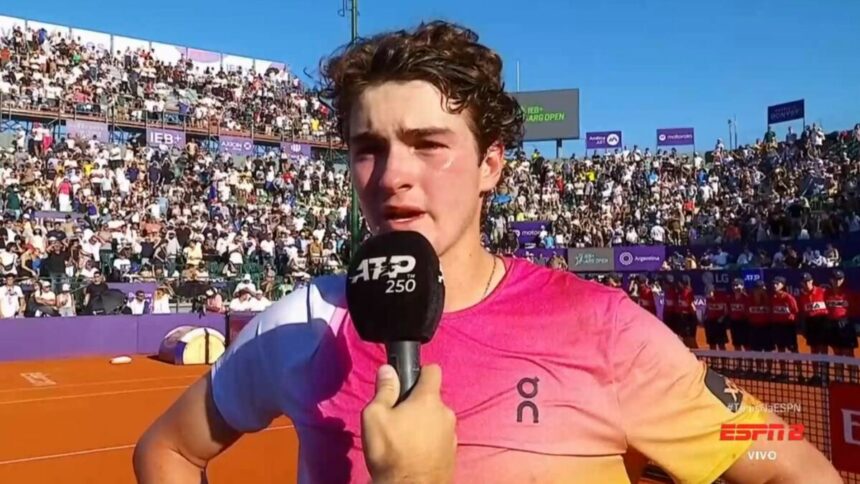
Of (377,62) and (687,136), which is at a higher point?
(687,136)

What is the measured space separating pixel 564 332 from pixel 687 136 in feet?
159

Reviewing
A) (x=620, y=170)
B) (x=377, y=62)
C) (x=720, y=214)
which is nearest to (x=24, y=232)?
(x=377, y=62)

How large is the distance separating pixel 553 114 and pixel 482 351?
49.7 meters

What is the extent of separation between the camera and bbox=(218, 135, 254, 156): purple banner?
115 feet

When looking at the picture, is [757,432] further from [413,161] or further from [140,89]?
[140,89]

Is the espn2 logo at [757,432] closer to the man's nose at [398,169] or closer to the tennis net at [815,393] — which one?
the man's nose at [398,169]

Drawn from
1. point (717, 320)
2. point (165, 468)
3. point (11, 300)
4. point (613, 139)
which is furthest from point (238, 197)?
point (165, 468)

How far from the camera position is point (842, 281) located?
15180 mm

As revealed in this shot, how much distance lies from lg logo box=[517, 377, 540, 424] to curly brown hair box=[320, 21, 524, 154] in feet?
2.06

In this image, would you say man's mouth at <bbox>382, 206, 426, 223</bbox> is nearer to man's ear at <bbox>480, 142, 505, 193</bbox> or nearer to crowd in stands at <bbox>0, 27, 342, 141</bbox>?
man's ear at <bbox>480, 142, 505, 193</bbox>

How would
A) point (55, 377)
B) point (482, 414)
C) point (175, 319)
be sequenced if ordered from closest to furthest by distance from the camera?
point (482, 414), point (55, 377), point (175, 319)

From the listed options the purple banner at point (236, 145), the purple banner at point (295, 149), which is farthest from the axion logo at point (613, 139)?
the purple banner at point (236, 145)

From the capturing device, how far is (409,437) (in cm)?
141

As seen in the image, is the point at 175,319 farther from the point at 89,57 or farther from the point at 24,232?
the point at 89,57
